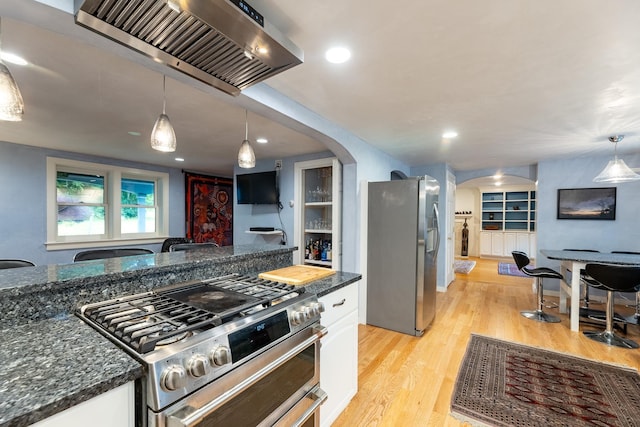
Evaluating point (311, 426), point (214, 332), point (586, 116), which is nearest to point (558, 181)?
point (586, 116)

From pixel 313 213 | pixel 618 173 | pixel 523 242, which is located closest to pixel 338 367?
pixel 313 213

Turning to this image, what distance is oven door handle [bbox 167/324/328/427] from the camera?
778mm

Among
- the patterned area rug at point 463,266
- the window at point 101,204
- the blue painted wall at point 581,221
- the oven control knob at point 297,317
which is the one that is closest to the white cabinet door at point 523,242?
the patterned area rug at point 463,266

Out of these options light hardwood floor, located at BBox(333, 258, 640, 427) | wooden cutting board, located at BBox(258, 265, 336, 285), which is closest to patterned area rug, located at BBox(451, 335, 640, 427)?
light hardwood floor, located at BBox(333, 258, 640, 427)

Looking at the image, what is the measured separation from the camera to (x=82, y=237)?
433cm

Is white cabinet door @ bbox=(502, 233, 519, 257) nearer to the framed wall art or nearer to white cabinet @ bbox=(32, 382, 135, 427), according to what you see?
the framed wall art

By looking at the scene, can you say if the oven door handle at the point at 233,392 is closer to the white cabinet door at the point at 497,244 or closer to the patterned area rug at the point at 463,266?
the patterned area rug at the point at 463,266

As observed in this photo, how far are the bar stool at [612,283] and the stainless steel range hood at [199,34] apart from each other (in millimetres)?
3484

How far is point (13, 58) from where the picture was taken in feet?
5.39

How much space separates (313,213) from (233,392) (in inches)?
132

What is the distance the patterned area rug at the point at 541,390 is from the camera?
1781mm

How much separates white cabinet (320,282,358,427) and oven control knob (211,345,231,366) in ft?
2.28

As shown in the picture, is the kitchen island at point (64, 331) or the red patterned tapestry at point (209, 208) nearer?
the kitchen island at point (64, 331)

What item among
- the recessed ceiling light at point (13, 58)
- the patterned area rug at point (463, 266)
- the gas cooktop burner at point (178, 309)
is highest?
the recessed ceiling light at point (13, 58)
